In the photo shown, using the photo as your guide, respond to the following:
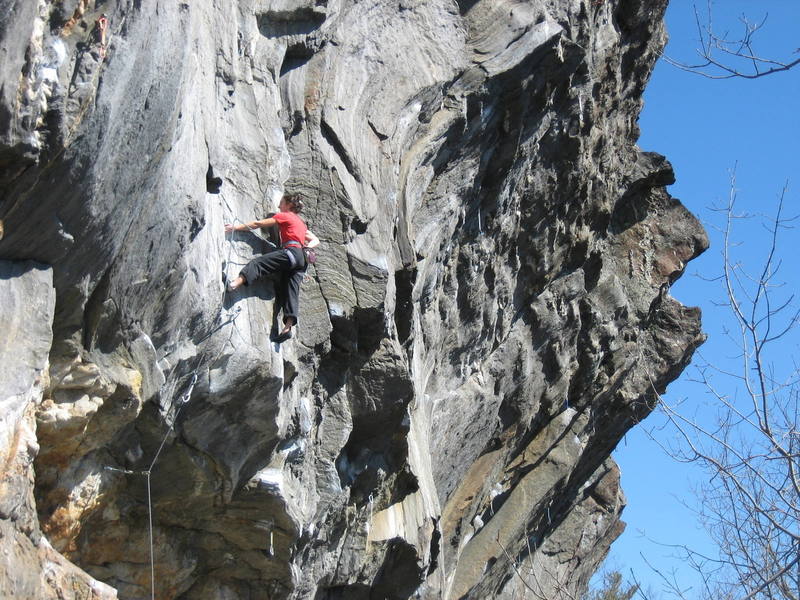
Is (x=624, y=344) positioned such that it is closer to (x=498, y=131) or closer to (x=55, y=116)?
(x=498, y=131)

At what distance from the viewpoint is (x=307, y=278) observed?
975 cm

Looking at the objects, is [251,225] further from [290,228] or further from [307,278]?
[307,278]

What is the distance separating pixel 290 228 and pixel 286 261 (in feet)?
1.00

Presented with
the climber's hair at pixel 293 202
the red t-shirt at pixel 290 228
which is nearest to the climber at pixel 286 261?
the red t-shirt at pixel 290 228

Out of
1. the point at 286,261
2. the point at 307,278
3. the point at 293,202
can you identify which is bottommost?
the point at 286,261

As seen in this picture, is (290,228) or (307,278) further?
(307,278)

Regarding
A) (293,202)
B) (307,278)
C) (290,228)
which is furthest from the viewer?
(307,278)

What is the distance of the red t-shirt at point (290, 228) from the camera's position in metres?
8.66

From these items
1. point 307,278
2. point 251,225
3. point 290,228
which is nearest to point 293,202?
point 290,228

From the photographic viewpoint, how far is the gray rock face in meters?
6.53

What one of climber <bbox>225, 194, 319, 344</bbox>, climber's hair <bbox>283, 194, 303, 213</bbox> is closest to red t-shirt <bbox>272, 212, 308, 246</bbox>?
climber <bbox>225, 194, 319, 344</bbox>

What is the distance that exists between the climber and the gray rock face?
156 millimetres

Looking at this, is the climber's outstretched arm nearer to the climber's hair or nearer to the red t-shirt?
the red t-shirt

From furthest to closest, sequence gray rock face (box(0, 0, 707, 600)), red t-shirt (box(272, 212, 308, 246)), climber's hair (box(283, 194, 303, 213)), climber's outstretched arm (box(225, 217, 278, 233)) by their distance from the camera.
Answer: climber's hair (box(283, 194, 303, 213)), red t-shirt (box(272, 212, 308, 246)), climber's outstretched arm (box(225, 217, 278, 233)), gray rock face (box(0, 0, 707, 600))
